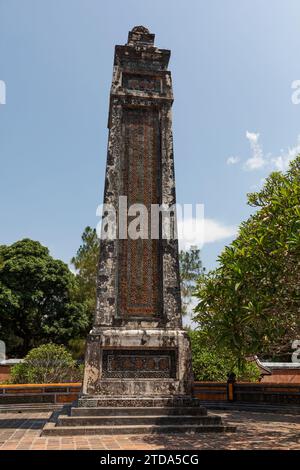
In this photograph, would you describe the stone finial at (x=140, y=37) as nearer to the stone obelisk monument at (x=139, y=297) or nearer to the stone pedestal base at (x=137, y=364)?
the stone obelisk monument at (x=139, y=297)

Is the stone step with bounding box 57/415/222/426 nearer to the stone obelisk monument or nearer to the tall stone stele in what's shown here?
the stone obelisk monument

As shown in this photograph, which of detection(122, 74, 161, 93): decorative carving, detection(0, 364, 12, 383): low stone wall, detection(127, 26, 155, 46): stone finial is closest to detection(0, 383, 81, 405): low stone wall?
detection(122, 74, 161, 93): decorative carving

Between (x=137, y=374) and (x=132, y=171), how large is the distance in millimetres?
5502

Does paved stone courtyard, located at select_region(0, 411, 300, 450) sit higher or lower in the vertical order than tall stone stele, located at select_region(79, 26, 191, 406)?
lower

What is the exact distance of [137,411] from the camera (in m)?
9.05

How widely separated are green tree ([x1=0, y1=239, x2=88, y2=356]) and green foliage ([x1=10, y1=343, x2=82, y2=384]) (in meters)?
12.0

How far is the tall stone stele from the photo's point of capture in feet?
31.7

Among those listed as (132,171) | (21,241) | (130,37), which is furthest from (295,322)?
(21,241)

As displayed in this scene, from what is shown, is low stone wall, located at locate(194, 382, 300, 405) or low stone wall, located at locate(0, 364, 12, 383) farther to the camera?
low stone wall, located at locate(0, 364, 12, 383)

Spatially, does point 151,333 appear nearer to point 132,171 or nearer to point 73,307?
point 132,171

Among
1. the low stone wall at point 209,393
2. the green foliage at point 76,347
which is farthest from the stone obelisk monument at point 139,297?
the green foliage at point 76,347

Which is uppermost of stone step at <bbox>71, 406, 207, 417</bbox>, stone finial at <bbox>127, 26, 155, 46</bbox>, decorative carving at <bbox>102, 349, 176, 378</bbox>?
stone finial at <bbox>127, 26, 155, 46</bbox>

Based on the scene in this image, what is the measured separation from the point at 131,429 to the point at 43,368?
31.8 feet

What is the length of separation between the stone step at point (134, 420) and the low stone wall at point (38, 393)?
5.94 meters
